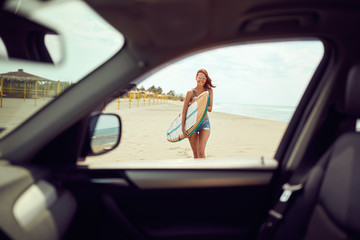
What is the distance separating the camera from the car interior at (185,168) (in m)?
1.38

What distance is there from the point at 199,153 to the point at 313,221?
3.51 metres

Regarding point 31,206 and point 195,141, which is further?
point 195,141

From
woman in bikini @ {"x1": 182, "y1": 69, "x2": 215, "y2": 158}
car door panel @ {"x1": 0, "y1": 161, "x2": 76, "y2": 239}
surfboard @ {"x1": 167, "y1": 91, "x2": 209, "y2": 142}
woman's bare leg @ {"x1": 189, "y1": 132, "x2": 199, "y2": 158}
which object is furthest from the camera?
woman's bare leg @ {"x1": 189, "y1": 132, "x2": 199, "y2": 158}

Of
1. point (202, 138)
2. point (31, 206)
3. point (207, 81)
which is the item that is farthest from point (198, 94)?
point (31, 206)

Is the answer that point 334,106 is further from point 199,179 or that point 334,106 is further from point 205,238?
point 205,238

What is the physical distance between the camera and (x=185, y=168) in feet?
6.07

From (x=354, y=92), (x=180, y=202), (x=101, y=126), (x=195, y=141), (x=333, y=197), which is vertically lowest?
(x=195, y=141)

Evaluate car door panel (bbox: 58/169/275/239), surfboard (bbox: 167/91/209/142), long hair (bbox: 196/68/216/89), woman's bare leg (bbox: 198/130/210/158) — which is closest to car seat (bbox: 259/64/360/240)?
car door panel (bbox: 58/169/275/239)

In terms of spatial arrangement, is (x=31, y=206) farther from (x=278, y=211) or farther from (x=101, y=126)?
(x=278, y=211)

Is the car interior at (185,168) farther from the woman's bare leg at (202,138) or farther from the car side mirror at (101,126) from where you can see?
the woman's bare leg at (202,138)

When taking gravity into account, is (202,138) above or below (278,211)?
below

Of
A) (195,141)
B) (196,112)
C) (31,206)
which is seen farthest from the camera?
(195,141)

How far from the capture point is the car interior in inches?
54.1

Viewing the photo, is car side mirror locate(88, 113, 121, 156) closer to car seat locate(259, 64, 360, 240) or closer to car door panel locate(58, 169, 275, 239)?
car door panel locate(58, 169, 275, 239)
